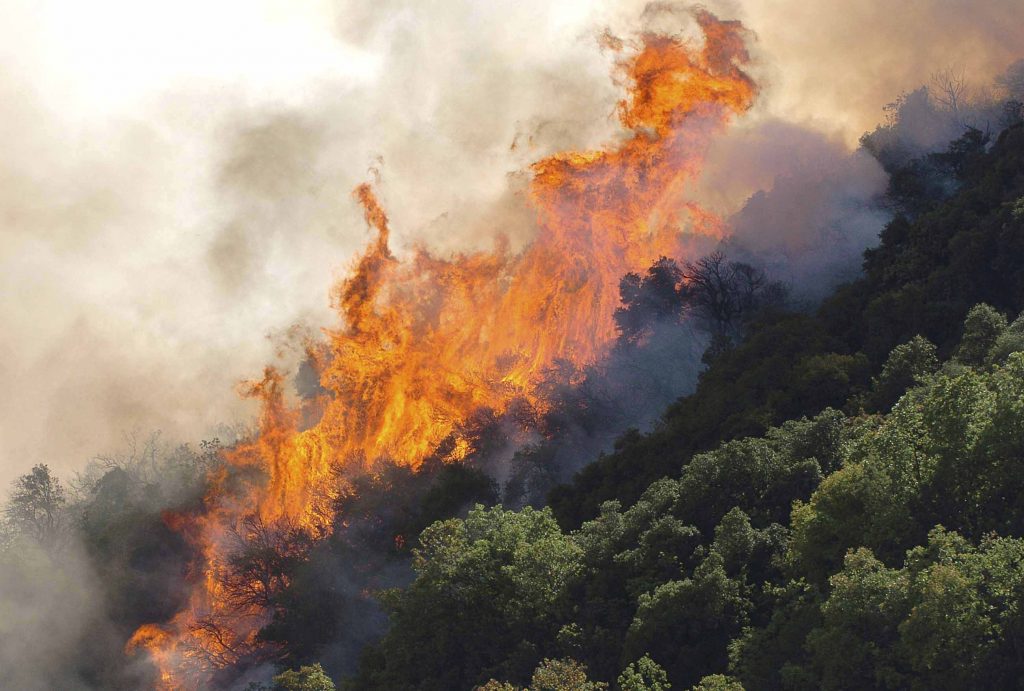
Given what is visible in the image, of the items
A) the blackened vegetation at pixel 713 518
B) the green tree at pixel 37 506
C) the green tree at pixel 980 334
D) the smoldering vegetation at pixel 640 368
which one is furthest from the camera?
the green tree at pixel 37 506

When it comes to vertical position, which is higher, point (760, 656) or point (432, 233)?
point (432, 233)

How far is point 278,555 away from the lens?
10069cm

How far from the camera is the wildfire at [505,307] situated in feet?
325

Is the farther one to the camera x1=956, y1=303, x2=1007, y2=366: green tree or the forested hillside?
x1=956, y1=303, x2=1007, y2=366: green tree

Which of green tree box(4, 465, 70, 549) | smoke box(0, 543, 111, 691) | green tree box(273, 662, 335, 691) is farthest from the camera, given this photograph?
green tree box(4, 465, 70, 549)

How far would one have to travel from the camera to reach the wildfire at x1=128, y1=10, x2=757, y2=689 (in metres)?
99.1

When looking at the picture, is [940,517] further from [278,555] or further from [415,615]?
[278,555]

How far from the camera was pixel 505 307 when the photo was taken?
102 meters

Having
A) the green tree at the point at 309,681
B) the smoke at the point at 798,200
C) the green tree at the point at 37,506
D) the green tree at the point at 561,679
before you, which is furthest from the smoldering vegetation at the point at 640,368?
the green tree at the point at 37,506

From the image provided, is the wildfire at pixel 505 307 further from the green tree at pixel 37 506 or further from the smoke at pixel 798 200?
the green tree at pixel 37 506

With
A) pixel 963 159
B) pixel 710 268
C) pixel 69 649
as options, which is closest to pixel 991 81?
pixel 963 159

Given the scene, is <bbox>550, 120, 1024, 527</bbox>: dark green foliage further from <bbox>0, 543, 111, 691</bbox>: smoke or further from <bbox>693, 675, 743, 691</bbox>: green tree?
<bbox>0, 543, 111, 691</bbox>: smoke

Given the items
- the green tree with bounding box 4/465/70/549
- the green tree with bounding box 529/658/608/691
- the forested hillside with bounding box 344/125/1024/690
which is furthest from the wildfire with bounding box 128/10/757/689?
the green tree with bounding box 4/465/70/549

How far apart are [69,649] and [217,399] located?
158 feet
